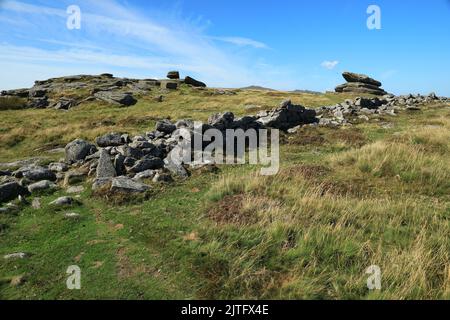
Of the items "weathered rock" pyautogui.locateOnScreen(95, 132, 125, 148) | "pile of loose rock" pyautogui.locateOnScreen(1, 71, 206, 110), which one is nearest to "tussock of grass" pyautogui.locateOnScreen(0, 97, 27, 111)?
"pile of loose rock" pyautogui.locateOnScreen(1, 71, 206, 110)

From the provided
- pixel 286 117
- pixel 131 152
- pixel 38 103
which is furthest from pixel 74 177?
pixel 38 103

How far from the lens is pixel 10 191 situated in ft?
45.8

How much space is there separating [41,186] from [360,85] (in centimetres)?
6661

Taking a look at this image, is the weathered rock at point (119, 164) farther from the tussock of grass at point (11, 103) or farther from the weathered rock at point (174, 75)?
the weathered rock at point (174, 75)

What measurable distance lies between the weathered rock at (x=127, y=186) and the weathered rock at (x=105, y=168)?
1.20 metres

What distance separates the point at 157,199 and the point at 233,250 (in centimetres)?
506

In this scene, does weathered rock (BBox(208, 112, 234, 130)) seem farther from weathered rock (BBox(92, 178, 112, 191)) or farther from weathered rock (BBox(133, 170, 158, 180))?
weathered rock (BBox(92, 178, 112, 191))

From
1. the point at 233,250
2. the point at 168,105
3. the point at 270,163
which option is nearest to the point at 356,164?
the point at 270,163

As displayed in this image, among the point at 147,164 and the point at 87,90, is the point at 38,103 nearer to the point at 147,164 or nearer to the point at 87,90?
the point at 87,90

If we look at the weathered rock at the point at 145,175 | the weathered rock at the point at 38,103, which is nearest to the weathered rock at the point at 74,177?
the weathered rock at the point at 145,175

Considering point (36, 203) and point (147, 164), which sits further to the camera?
point (147, 164)

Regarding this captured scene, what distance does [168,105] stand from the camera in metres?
48.6

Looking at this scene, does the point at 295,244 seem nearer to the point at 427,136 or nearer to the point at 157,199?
the point at 157,199

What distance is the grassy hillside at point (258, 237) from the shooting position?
776 centimetres
